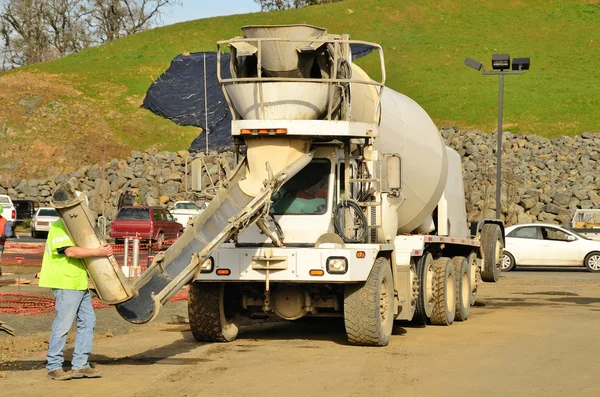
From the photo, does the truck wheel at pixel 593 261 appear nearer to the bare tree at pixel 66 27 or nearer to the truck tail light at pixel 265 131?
the truck tail light at pixel 265 131

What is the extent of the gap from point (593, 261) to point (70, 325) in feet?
85.1

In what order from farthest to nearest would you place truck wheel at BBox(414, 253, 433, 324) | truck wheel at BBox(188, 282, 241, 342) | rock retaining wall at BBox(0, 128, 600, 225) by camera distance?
rock retaining wall at BBox(0, 128, 600, 225), truck wheel at BBox(414, 253, 433, 324), truck wheel at BBox(188, 282, 241, 342)

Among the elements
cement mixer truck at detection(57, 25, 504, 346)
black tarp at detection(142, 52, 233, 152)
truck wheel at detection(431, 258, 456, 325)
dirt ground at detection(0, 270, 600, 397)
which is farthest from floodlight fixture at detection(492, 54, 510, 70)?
cement mixer truck at detection(57, 25, 504, 346)

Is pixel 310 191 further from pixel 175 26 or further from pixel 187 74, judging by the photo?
pixel 175 26

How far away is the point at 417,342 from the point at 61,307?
5856 mm

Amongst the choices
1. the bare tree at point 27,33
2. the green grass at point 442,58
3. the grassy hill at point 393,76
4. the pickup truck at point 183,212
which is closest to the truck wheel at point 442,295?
the pickup truck at point 183,212

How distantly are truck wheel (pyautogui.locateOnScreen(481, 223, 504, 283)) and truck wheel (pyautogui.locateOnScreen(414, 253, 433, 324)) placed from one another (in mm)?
6404

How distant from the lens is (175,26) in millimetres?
94875

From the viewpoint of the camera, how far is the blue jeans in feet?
36.8

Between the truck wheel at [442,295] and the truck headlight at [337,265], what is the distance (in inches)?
175

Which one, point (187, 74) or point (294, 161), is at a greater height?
point (187, 74)

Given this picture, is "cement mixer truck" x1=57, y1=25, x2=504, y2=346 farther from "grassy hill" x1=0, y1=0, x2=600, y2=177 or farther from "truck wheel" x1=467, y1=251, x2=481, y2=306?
"grassy hill" x1=0, y1=0, x2=600, y2=177

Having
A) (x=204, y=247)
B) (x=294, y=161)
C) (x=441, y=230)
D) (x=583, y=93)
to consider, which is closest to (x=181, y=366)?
(x=204, y=247)

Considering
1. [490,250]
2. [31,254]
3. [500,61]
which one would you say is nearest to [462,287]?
[490,250]
